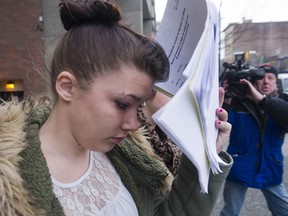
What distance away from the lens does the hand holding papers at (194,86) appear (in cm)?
78

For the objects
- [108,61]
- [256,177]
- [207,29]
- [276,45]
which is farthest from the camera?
[276,45]

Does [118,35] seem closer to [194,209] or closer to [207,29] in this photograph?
[207,29]

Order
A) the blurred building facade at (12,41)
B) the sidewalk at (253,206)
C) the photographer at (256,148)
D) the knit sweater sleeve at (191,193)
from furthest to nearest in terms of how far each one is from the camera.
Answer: the blurred building facade at (12,41) < the sidewalk at (253,206) < the photographer at (256,148) < the knit sweater sleeve at (191,193)

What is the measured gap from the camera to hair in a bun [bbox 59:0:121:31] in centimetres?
110

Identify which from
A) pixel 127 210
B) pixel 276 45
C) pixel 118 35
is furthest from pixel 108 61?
pixel 276 45

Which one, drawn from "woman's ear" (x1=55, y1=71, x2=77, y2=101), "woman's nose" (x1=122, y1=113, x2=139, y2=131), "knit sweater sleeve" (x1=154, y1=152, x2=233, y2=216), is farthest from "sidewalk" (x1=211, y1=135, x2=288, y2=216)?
"woman's ear" (x1=55, y1=71, x2=77, y2=101)

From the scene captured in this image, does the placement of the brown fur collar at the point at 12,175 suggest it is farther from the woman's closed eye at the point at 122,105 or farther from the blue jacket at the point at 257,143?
the blue jacket at the point at 257,143

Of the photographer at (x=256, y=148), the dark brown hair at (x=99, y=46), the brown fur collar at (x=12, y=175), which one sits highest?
the dark brown hair at (x=99, y=46)

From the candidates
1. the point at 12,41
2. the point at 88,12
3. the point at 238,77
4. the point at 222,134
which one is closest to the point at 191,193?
the point at 222,134

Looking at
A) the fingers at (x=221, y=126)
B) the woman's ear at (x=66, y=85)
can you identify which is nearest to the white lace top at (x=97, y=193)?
the woman's ear at (x=66, y=85)

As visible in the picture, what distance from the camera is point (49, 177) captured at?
0.98 meters

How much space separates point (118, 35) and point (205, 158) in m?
0.47

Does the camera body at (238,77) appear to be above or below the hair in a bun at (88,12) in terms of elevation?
below

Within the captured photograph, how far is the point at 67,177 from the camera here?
3.56 ft
